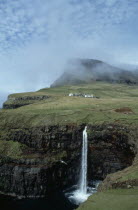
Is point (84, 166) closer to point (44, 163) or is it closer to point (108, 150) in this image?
point (108, 150)

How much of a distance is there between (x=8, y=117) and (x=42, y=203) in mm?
37920

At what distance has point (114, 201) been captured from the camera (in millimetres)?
32031

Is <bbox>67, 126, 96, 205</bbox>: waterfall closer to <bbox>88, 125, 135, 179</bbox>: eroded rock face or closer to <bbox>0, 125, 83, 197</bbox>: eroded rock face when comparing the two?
<bbox>0, 125, 83, 197</bbox>: eroded rock face

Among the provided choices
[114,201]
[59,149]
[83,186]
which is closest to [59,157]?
[59,149]

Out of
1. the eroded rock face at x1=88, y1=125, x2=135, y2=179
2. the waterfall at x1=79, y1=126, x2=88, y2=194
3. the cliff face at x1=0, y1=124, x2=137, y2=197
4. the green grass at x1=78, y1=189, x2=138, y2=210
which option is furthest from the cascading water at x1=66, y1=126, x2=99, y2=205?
the green grass at x1=78, y1=189, x2=138, y2=210

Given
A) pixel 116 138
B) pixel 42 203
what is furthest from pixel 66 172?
pixel 116 138

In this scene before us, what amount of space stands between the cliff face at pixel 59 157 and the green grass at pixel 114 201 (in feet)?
108

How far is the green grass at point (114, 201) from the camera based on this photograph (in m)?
30.1

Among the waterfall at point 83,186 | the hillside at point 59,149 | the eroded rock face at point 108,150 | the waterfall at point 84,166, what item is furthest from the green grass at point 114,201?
the eroded rock face at point 108,150

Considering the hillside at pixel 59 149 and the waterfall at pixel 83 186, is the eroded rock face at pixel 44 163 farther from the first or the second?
the waterfall at pixel 83 186

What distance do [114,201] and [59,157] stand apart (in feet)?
131

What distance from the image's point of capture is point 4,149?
245 feet

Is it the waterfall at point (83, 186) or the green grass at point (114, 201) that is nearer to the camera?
the green grass at point (114, 201)

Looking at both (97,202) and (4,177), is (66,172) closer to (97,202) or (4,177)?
(4,177)
